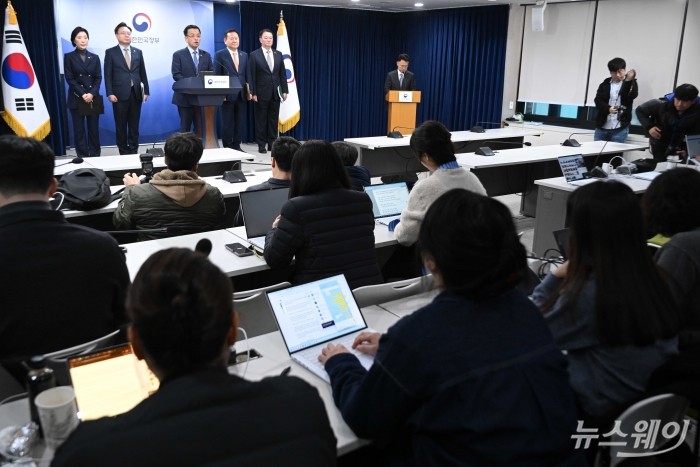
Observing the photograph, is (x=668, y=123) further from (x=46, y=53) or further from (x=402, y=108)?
(x=46, y=53)

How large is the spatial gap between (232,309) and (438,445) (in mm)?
576

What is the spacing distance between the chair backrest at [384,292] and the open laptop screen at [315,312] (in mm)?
237

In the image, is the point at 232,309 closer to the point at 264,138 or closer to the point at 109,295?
the point at 109,295

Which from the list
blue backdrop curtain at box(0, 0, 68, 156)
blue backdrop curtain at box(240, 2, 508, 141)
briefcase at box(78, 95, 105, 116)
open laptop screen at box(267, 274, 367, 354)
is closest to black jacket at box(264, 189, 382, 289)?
open laptop screen at box(267, 274, 367, 354)

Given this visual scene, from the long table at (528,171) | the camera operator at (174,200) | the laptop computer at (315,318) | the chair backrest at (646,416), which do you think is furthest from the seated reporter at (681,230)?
the long table at (528,171)

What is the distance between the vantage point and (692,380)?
1.56 meters

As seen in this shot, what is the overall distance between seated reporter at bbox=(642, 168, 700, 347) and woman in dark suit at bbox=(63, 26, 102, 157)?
7210 millimetres

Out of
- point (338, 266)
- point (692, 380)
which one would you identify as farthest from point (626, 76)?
point (692, 380)

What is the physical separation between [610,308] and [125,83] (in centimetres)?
767

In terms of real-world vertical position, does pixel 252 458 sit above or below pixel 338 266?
above

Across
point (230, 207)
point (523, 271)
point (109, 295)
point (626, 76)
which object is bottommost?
point (230, 207)

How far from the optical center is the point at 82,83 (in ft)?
25.4

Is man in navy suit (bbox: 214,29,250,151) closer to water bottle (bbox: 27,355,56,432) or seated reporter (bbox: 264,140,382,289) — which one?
seated reporter (bbox: 264,140,382,289)

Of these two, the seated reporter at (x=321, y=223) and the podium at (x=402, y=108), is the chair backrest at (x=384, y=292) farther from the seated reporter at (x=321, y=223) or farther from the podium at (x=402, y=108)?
the podium at (x=402, y=108)
